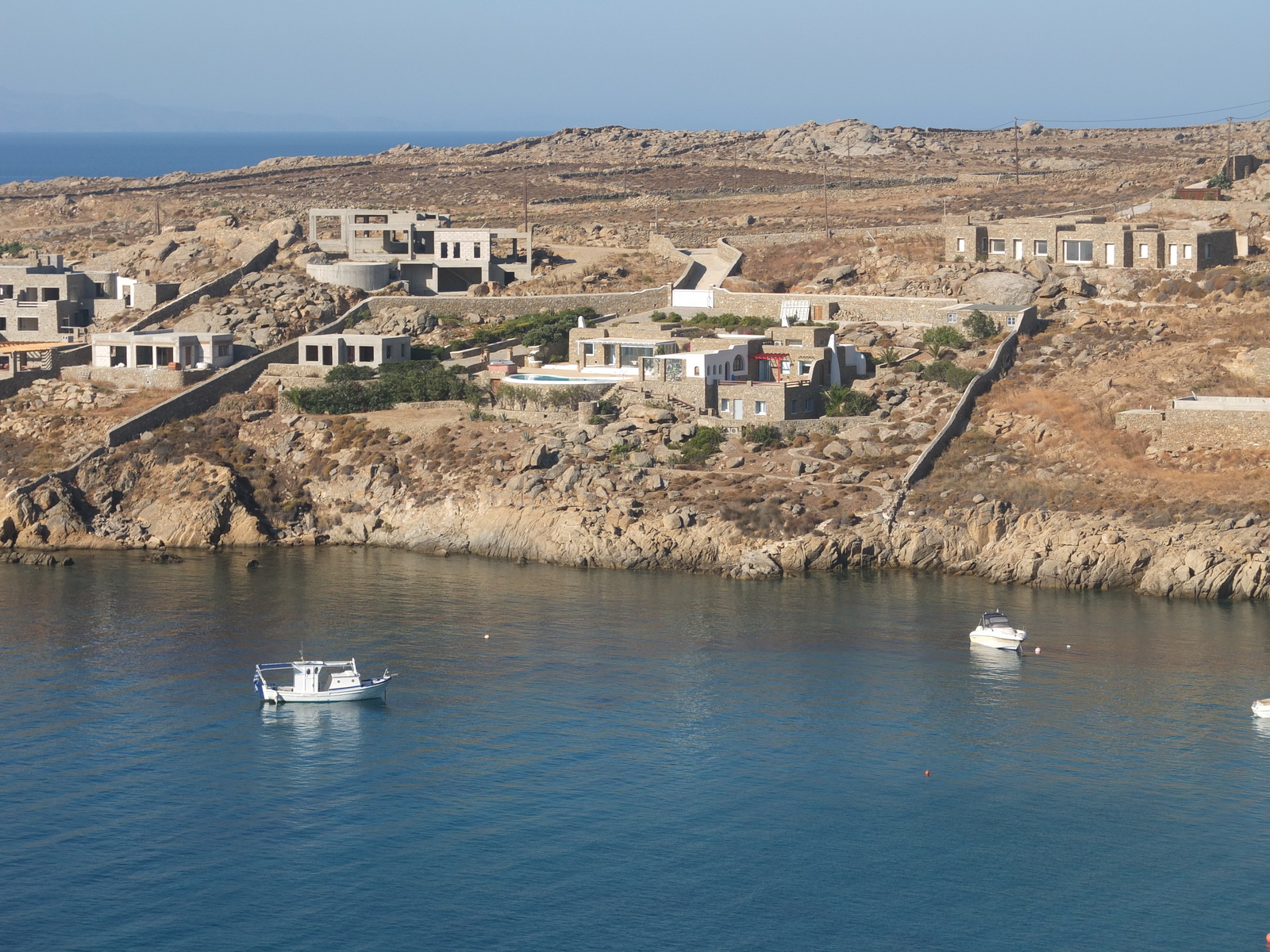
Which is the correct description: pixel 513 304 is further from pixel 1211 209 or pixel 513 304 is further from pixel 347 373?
pixel 1211 209

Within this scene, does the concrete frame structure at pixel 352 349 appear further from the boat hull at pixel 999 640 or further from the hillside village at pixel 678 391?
the boat hull at pixel 999 640

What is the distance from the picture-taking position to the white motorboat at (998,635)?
54.8 m

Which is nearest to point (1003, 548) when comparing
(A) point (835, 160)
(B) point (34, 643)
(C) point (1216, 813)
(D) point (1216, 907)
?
(C) point (1216, 813)

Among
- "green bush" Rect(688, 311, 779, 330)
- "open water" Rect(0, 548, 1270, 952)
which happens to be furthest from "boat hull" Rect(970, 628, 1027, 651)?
"green bush" Rect(688, 311, 779, 330)

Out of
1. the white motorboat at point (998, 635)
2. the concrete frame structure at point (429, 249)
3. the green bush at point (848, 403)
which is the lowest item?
the white motorboat at point (998, 635)

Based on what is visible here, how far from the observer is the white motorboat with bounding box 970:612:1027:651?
180 feet

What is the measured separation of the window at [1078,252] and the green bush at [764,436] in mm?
23027

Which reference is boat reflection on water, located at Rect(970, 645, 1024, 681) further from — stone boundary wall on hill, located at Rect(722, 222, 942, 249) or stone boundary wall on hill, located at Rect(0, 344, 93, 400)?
stone boundary wall on hill, located at Rect(722, 222, 942, 249)

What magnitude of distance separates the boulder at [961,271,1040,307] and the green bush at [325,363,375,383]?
88.1 feet

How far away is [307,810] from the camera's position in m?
43.8

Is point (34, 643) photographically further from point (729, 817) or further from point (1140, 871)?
point (1140, 871)

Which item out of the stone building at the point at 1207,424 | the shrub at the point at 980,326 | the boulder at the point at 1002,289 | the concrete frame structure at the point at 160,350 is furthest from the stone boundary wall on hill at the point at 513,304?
the stone building at the point at 1207,424

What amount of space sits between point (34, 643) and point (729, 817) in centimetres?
2363

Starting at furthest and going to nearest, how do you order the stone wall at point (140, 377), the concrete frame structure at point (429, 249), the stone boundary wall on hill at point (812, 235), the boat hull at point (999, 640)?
the stone boundary wall on hill at point (812, 235) → the concrete frame structure at point (429, 249) → the stone wall at point (140, 377) → the boat hull at point (999, 640)
